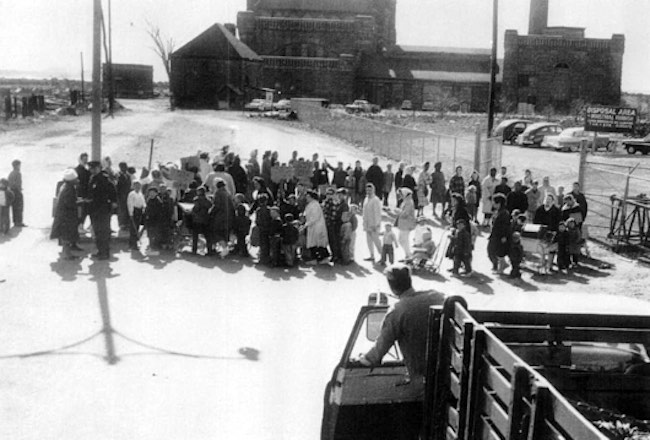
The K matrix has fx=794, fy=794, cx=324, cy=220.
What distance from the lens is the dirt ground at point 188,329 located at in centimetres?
838

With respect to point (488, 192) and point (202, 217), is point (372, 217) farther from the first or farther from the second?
point (488, 192)

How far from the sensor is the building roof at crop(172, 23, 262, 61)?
252 feet

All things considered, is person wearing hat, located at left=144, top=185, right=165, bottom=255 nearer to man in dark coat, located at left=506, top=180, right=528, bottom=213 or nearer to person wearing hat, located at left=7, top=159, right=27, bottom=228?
person wearing hat, located at left=7, top=159, right=27, bottom=228

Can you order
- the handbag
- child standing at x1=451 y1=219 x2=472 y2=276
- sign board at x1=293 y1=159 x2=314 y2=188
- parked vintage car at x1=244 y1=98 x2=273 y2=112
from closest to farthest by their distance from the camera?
child standing at x1=451 y1=219 x2=472 y2=276
the handbag
sign board at x1=293 y1=159 x2=314 y2=188
parked vintage car at x1=244 y1=98 x2=273 y2=112

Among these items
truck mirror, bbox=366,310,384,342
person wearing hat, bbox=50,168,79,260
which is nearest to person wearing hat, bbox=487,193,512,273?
person wearing hat, bbox=50,168,79,260

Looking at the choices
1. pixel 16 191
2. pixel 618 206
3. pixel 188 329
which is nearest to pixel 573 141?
pixel 618 206

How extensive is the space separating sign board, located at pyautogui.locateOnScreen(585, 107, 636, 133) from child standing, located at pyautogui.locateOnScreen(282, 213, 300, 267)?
12844mm

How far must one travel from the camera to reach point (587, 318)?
595 cm

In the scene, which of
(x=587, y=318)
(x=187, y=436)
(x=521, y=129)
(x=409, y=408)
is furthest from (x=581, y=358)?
(x=521, y=129)

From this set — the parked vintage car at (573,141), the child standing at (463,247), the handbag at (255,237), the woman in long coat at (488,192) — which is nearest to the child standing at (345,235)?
the handbag at (255,237)

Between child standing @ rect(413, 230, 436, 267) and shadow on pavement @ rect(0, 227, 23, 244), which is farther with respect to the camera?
shadow on pavement @ rect(0, 227, 23, 244)

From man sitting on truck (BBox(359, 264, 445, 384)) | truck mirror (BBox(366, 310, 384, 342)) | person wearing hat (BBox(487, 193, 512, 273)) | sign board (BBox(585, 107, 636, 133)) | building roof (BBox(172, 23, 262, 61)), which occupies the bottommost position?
person wearing hat (BBox(487, 193, 512, 273))

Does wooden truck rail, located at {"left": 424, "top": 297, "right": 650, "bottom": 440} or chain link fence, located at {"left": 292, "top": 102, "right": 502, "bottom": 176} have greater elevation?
wooden truck rail, located at {"left": 424, "top": 297, "right": 650, "bottom": 440}

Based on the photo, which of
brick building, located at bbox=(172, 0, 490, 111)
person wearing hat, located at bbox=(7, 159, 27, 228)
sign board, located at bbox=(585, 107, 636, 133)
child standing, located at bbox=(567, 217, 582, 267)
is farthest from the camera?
brick building, located at bbox=(172, 0, 490, 111)
